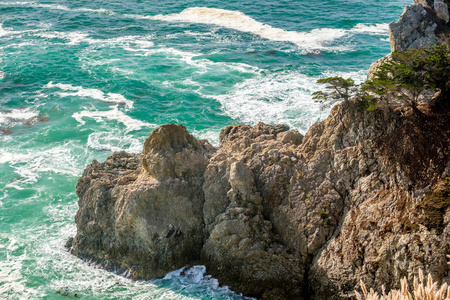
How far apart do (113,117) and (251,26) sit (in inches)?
1160

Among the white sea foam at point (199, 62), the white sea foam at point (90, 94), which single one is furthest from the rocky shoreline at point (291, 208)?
the white sea foam at point (199, 62)

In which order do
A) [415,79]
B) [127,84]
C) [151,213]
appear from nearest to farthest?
[415,79] < [151,213] < [127,84]

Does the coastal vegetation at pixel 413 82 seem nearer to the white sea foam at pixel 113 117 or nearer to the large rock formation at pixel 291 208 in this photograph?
the large rock formation at pixel 291 208

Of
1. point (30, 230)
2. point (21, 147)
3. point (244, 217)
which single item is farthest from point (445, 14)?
point (21, 147)

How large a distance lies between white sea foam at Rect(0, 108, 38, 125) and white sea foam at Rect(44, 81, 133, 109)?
4007 mm

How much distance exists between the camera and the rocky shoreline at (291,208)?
49.9ft

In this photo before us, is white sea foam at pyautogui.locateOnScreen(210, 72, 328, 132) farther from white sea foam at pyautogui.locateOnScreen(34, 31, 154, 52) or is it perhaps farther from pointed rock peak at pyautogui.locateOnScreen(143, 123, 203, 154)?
white sea foam at pyautogui.locateOnScreen(34, 31, 154, 52)

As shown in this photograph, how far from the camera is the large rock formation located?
50.0ft

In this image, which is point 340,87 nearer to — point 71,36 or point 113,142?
point 113,142

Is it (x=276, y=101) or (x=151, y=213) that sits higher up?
(x=151, y=213)

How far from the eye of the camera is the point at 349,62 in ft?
154

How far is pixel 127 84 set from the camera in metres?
41.5

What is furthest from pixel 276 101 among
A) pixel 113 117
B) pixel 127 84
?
pixel 127 84

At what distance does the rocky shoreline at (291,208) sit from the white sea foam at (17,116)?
1833 centimetres
